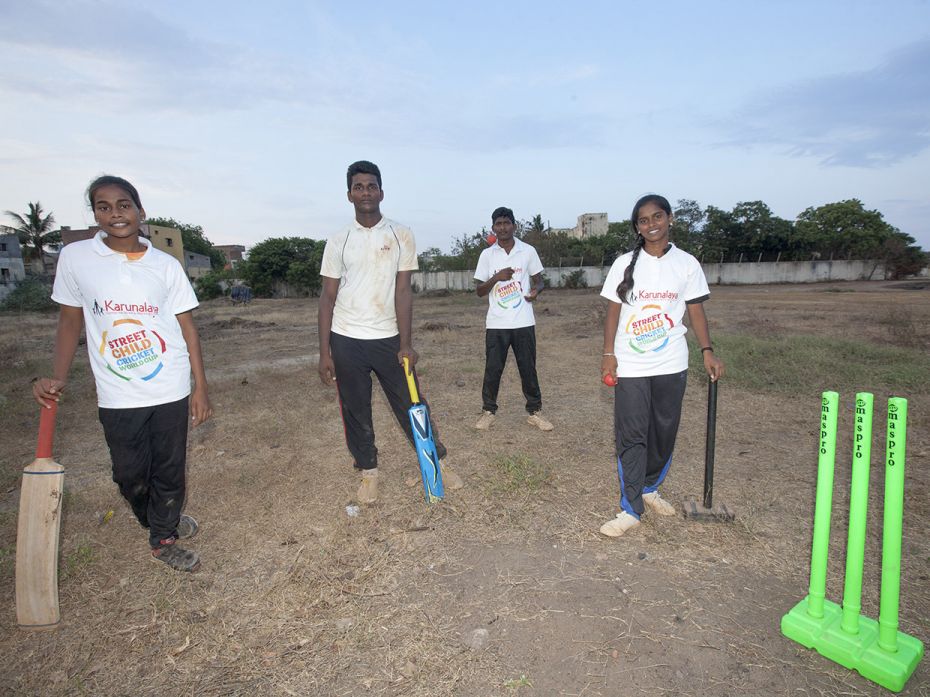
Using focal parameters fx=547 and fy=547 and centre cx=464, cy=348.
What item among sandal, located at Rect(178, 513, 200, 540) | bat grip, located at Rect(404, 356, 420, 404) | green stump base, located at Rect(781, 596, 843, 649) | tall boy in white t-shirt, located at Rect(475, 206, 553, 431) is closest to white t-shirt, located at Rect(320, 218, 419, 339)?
bat grip, located at Rect(404, 356, 420, 404)

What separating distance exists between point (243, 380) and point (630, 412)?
652 cm

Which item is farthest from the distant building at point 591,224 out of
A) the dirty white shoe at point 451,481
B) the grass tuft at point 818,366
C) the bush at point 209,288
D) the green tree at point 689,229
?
the dirty white shoe at point 451,481

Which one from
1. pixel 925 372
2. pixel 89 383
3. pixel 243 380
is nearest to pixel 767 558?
pixel 925 372

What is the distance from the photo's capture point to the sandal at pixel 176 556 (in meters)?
2.94

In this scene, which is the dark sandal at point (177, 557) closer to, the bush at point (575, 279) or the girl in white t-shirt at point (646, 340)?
the girl in white t-shirt at point (646, 340)

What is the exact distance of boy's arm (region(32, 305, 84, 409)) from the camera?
8.46 feet

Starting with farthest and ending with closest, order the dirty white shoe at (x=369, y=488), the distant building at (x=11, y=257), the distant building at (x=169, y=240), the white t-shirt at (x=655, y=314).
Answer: the distant building at (x=169, y=240) < the distant building at (x=11, y=257) < the dirty white shoe at (x=369, y=488) < the white t-shirt at (x=655, y=314)

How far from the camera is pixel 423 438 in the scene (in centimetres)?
354

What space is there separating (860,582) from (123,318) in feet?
11.1

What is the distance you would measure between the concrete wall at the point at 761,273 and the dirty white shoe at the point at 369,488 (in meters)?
28.4

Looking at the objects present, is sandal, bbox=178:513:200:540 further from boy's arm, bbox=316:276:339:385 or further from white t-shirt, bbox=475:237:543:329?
white t-shirt, bbox=475:237:543:329

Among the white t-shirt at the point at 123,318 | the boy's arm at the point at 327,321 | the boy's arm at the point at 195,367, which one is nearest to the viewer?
the white t-shirt at the point at 123,318

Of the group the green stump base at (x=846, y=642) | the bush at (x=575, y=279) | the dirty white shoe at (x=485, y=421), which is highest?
the bush at (x=575, y=279)

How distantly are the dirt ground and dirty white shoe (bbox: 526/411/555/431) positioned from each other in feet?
0.30
